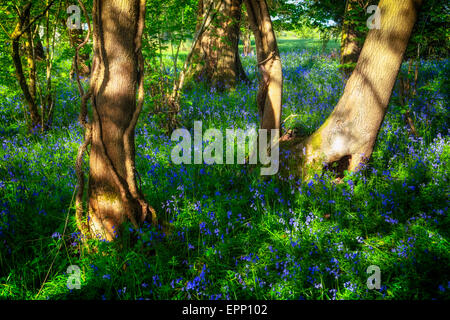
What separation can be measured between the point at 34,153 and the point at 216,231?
3.52 metres

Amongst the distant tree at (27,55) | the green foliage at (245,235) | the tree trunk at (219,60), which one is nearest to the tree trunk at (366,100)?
the green foliage at (245,235)

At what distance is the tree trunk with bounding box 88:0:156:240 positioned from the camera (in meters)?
2.31

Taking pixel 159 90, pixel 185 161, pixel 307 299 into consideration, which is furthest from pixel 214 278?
pixel 159 90

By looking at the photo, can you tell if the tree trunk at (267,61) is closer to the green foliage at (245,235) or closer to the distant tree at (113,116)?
the green foliage at (245,235)

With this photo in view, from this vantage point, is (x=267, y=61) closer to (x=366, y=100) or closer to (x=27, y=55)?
(x=366, y=100)

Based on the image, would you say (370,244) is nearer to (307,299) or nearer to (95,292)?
(307,299)

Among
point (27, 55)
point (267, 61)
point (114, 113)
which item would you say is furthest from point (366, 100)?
point (27, 55)

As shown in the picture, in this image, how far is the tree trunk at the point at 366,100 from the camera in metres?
3.10

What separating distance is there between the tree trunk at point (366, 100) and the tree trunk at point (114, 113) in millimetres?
2124

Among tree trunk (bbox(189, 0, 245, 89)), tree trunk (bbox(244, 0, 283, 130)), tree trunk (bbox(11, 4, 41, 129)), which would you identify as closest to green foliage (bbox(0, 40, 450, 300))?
tree trunk (bbox(244, 0, 283, 130))

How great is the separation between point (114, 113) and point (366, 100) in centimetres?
274

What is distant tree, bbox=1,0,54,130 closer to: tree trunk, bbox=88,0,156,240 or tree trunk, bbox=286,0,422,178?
tree trunk, bbox=88,0,156,240

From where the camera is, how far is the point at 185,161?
13.6ft

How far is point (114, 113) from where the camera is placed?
7.87ft
